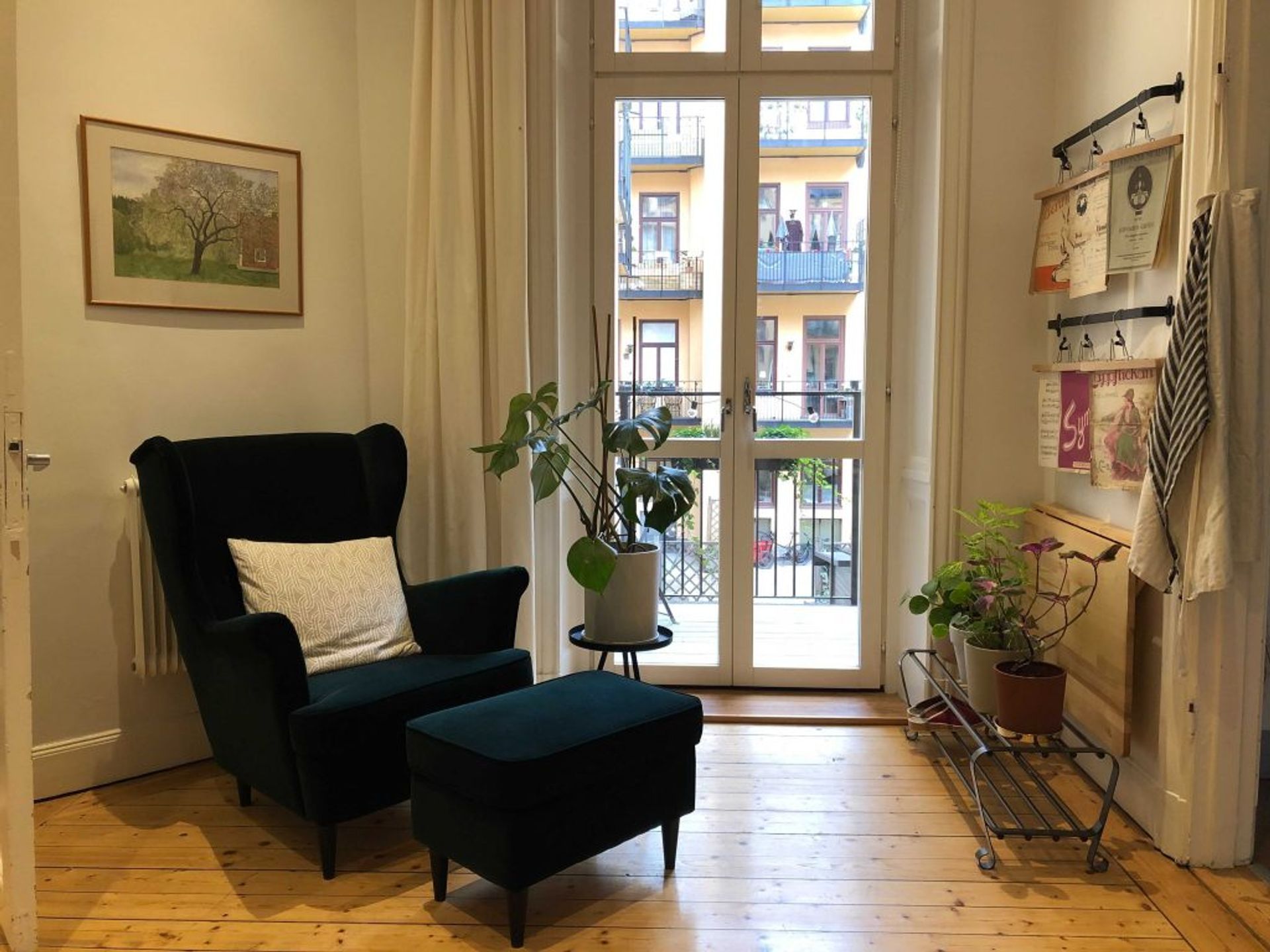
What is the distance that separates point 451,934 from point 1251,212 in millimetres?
→ 2337

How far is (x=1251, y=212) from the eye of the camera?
7.32ft

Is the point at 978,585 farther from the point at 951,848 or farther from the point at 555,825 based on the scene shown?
the point at 555,825

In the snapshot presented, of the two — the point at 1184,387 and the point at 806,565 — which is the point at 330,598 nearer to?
the point at 806,565

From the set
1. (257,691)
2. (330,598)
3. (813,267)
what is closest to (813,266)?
(813,267)

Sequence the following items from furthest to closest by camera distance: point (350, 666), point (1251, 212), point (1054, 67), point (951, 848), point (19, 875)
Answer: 1. point (1054, 67)
2. point (350, 666)
3. point (951, 848)
4. point (1251, 212)
5. point (19, 875)

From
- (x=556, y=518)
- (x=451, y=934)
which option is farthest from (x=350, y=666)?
(x=556, y=518)

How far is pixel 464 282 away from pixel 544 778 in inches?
72.1

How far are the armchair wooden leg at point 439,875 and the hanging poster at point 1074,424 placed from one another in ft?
6.59

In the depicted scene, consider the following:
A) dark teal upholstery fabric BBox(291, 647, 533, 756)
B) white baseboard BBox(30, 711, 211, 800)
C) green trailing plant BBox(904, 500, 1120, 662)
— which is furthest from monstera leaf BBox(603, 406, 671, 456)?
white baseboard BBox(30, 711, 211, 800)

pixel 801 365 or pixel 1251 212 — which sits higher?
pixel 1251 212

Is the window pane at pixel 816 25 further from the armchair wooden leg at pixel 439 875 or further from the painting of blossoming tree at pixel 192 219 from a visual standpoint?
the armchair wooden leg at pixel 439 875

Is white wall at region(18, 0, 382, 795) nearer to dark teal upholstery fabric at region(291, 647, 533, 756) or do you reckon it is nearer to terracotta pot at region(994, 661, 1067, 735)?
dark teal upholstery fabric at region(291, 647, 533, 756)

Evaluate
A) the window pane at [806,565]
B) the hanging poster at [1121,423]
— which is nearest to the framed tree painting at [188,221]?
the window pane at [806,565]

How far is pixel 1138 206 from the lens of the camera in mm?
2578
